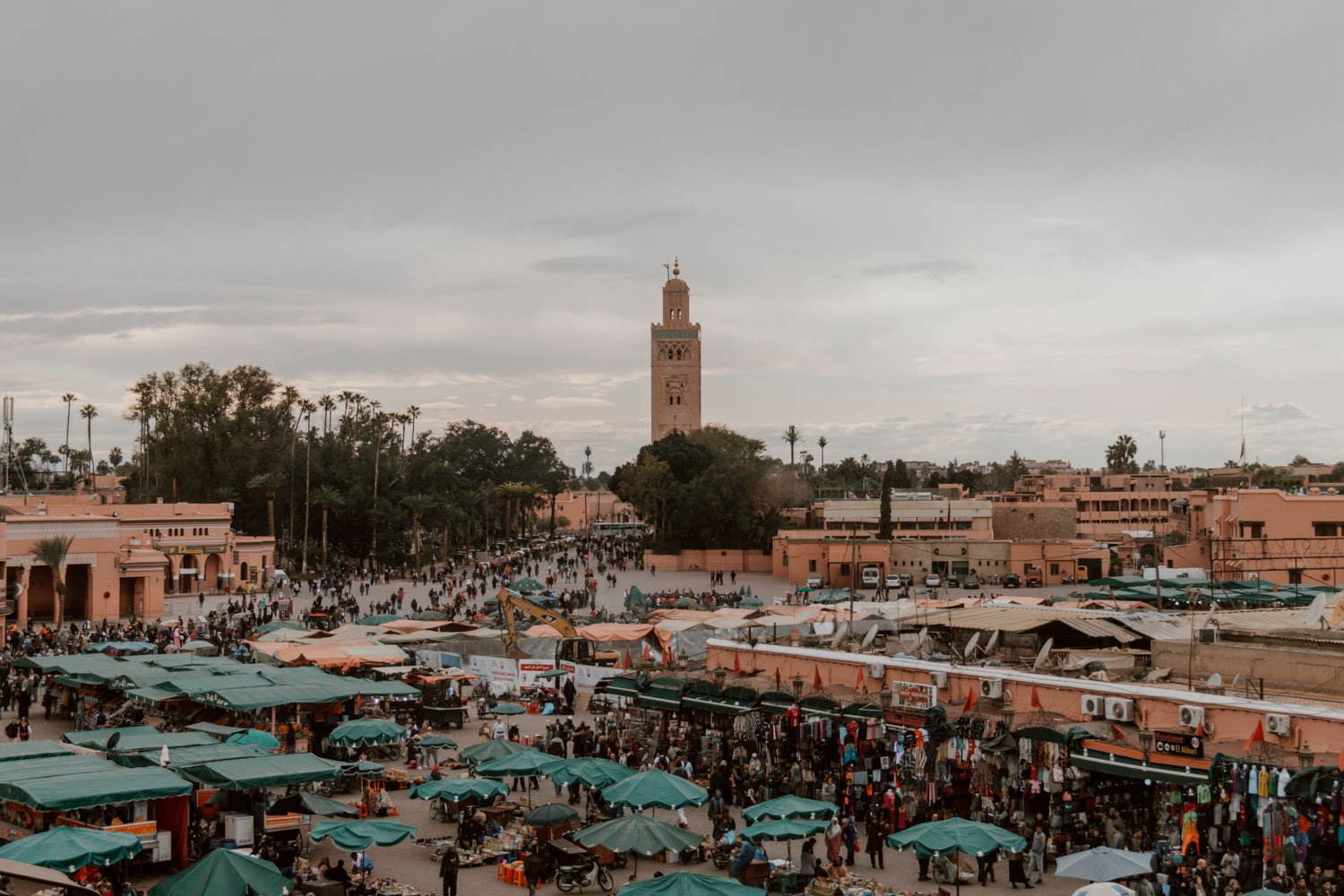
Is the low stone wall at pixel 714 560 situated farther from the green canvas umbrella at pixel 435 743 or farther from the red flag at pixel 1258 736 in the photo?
the red flag at pixel 1258 736

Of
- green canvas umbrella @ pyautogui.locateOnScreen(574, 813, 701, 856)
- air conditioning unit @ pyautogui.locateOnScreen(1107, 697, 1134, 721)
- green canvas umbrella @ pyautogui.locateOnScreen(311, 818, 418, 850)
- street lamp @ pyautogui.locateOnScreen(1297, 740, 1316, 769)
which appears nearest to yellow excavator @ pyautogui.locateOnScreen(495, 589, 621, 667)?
green canvas umbrella @ pyautogui.locateOnScreen(311, 818, 418, 850)

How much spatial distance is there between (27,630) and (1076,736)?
36183mm

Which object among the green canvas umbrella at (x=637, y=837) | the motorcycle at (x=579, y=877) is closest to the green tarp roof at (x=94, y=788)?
the motorcycle at (x=579, y=877)

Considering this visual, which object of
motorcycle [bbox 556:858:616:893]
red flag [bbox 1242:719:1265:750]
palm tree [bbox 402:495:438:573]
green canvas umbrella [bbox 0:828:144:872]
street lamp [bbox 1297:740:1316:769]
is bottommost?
motorcycle [bbox 556:858:616:893]

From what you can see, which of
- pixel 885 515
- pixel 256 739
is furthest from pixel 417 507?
pixel 256 739

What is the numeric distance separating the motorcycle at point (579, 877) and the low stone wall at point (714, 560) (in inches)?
2313

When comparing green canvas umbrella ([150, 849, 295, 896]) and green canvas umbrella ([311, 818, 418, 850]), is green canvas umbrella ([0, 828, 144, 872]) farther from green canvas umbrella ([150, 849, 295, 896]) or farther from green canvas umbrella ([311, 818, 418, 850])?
green canvas umbrella ([311, 818, 418, 850])

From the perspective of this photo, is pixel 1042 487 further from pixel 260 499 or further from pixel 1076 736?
pixel 1076 736

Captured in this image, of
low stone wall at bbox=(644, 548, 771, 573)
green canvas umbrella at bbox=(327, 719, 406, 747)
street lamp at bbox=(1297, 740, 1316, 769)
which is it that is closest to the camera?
street lamp at bbox=(1297, 740, 1316, 769)

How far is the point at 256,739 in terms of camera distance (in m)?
20.7

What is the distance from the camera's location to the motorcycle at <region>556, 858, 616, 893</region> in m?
16.7

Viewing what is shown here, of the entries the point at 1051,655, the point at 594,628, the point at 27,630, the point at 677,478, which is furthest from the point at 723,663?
the point at 677,478

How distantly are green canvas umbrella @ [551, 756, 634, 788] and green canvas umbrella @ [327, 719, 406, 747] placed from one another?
4353 millimetres

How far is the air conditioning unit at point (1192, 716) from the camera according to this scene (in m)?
16.6
